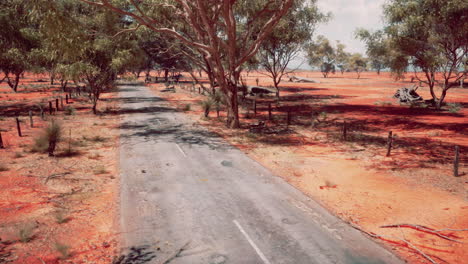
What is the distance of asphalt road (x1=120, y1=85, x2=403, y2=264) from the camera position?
6.88 m

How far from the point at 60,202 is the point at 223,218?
5.14 meters

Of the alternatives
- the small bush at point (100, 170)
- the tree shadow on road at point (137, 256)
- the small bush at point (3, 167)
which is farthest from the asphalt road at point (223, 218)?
the small bush at point (3, 167)

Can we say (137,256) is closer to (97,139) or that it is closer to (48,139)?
(48,139)

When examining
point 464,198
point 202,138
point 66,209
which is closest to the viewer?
point 66,209

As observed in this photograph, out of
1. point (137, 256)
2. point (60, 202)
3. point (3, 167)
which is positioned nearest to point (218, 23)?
point (3, 167)

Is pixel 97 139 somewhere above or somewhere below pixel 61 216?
above

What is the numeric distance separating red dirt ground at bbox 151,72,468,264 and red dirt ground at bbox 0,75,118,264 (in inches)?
255

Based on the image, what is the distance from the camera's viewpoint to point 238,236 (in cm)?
758

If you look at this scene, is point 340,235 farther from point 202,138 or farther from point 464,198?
point 202,138

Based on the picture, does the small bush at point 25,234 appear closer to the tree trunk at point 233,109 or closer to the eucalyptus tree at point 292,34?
the tree trunk at point 233,109

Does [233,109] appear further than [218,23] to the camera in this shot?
No

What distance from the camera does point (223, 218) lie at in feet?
27.9

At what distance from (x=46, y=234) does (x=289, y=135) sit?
14784mm

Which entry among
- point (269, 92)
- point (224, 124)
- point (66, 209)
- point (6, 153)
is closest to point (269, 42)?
point (269, 92)
